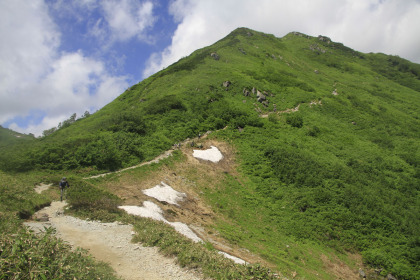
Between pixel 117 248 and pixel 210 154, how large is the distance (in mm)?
21052

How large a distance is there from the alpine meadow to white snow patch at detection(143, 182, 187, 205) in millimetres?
1186

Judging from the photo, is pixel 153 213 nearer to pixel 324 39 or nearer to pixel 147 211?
pixel 147 211

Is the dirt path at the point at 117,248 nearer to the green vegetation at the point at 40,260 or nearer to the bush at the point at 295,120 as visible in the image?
the green vegetation at the point at 40,260

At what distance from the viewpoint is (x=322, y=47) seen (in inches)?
4405

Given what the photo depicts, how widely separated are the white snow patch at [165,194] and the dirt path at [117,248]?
22.9 ft

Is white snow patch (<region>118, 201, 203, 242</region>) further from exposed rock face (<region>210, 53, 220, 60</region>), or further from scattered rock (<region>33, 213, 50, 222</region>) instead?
exposed rock face (<region>210, 53, 220, 60</region>)

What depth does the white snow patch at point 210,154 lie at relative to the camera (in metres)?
31.6

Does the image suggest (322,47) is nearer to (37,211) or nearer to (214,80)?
(214,80)

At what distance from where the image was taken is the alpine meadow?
1354 centimetres

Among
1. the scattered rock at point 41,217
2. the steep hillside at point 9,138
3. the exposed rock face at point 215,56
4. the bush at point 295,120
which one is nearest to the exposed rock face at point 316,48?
the exposed rock face at point 215,56

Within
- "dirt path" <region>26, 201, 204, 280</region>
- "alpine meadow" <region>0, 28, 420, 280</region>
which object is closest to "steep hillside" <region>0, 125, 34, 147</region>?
"alpine meadow" <region>0, 28, 420, 280</region>

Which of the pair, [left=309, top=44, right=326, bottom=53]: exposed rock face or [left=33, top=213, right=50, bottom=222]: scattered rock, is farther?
[left=309, top=44, right=326, bottom=53]: exposed rock face

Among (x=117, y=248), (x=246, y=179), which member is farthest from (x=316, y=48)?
(x=117, y=248)

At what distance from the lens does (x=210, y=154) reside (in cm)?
3262
